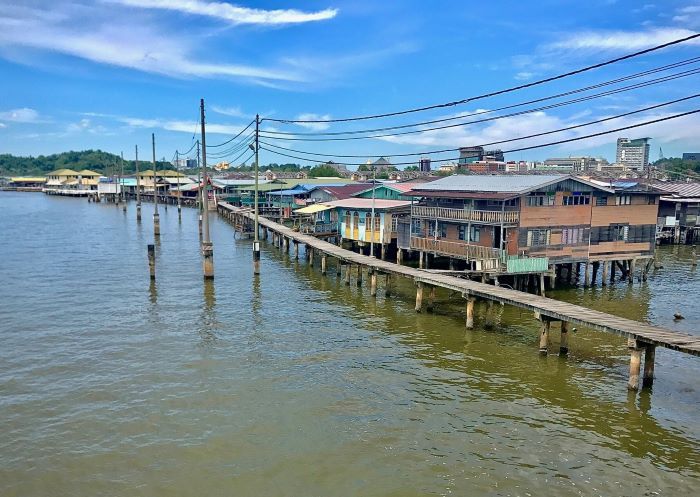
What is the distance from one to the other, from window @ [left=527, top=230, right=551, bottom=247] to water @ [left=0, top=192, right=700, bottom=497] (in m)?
4.09

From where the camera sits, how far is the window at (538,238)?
3453cm

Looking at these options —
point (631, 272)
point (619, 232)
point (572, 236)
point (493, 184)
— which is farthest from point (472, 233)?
point (631, 272)

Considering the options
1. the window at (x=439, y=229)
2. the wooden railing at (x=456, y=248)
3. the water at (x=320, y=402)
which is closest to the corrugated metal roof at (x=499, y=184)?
the window at (x=439, y=229)

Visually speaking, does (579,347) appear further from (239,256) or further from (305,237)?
(239,256)

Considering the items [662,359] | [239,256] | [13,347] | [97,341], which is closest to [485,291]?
[662,359]

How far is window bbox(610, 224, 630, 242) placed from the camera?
3884 centimetres

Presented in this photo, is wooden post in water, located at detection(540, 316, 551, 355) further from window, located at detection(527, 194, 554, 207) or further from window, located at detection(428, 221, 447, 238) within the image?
window, located at detection(428, 221, 447, 238)

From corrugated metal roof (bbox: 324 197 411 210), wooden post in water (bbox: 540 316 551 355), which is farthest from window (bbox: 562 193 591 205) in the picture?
wooden post in water (bbox: 540 316 551 355)

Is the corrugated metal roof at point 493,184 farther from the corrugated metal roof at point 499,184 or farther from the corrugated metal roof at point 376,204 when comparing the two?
the corrugated metal roof at point 376,204

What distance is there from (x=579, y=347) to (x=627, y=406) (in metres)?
6.23

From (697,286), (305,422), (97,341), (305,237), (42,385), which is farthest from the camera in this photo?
(305,237)

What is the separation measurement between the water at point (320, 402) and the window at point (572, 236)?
438cm

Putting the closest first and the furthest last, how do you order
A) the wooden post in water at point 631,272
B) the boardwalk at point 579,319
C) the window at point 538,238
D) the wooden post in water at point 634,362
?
the boardwalk at point 579,319, the wooden post in water at point 634,362, the window at point 538,238, the wooden post in water at point 631,272

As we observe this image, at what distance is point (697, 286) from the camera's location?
39969 millimetres
